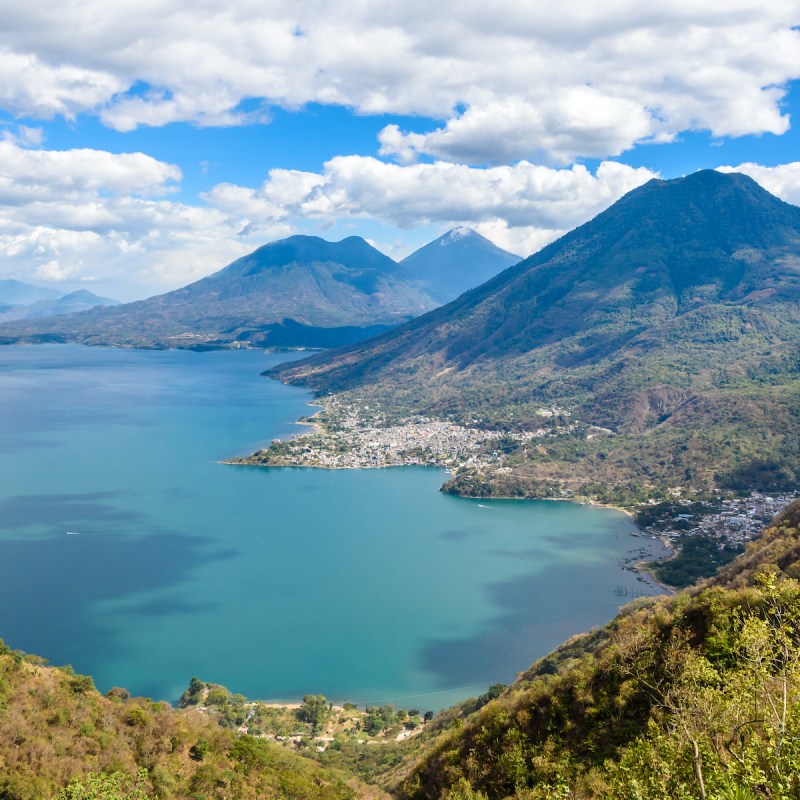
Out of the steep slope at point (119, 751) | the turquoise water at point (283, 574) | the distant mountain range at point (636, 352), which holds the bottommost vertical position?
the turquoise water at point (283, 574)

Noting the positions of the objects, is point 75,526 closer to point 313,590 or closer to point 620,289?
point 313,590

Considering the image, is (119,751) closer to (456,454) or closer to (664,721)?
(664,721)

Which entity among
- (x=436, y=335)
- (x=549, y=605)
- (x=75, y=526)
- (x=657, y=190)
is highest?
(x=657, y=190)

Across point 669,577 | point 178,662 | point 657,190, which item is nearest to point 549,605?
point 669,577

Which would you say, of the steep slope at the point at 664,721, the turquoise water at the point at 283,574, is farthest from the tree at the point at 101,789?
the turquoise water at the point at 283,574

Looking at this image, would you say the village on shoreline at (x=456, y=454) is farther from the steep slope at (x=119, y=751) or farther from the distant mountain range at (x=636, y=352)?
the steep slope at (x=119, y=751)

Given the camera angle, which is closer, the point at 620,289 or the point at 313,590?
the point at 313,590

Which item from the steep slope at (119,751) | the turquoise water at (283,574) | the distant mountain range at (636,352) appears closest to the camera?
the steep slope at (119,751)
